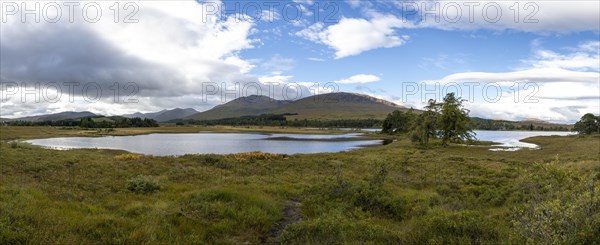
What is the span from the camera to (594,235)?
6508mm

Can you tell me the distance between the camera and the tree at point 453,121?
59312 millimetres

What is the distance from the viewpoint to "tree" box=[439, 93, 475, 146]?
59312mm

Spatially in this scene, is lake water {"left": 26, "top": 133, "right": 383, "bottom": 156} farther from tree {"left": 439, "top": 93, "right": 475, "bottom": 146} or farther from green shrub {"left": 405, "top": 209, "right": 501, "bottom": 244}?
green shrub {"left": 405, "top": 209, "right": 501, "bottom": 244}

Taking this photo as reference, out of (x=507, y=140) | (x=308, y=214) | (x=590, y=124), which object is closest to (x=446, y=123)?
(x=507, y=140)

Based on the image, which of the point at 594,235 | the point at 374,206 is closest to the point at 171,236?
the point at 374,206

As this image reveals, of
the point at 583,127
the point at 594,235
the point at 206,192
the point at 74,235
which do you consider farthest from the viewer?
the point at 583,127

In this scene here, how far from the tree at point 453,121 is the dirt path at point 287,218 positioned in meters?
51.6

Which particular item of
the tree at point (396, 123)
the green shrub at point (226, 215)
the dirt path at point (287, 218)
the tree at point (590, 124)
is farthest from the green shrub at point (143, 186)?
the tree at point (590, 124)

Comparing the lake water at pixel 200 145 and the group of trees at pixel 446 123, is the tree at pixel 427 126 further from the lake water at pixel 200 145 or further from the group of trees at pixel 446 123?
the lake water at pixel 200 145

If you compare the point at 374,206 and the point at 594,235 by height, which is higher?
the point at 594,235

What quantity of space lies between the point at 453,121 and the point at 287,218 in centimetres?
5552

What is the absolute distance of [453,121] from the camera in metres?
60.0

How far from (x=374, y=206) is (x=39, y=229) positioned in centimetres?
1077

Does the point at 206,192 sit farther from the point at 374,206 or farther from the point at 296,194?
the point at 374,206
